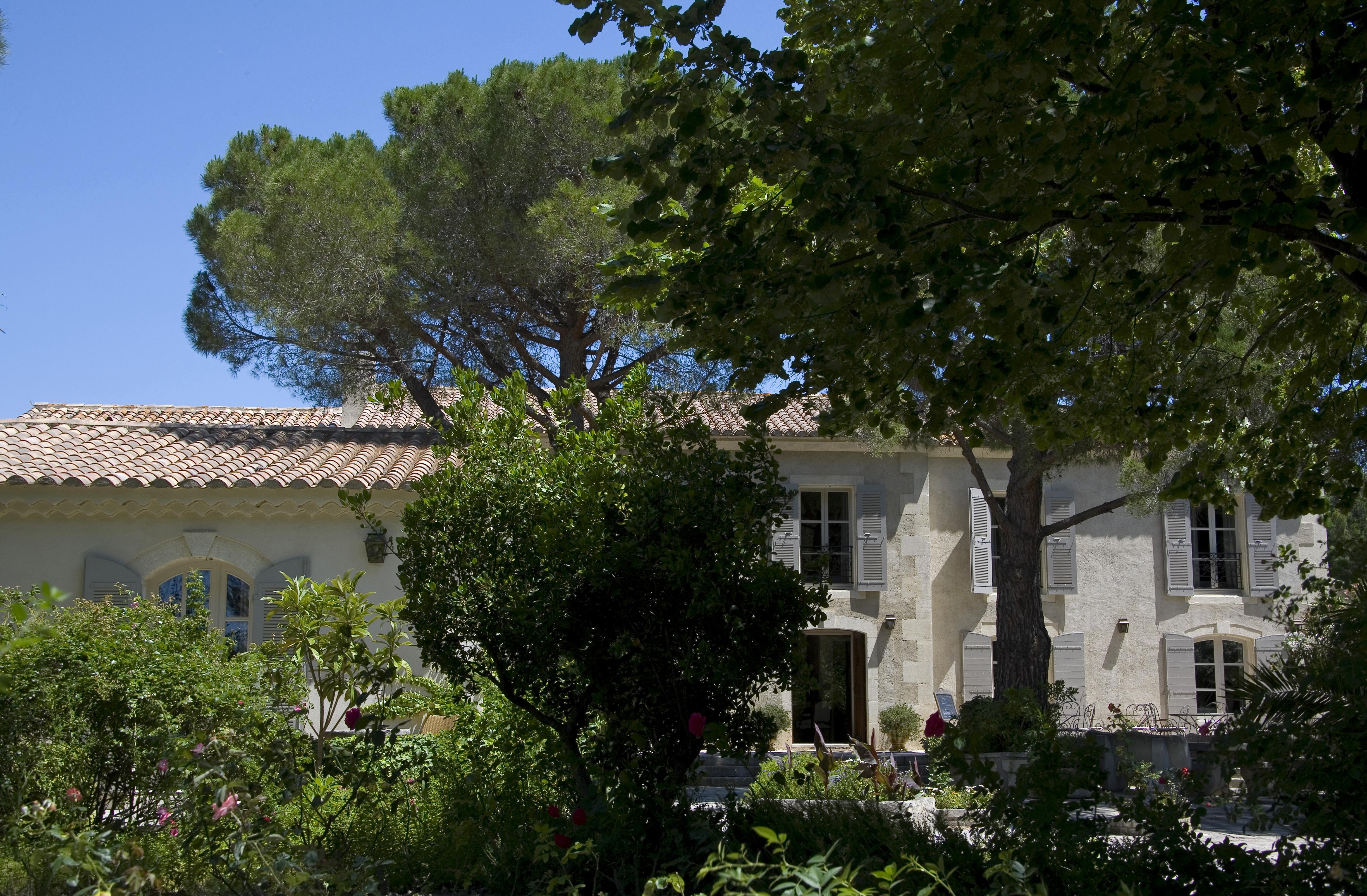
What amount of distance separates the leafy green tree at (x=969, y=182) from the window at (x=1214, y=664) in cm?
1544

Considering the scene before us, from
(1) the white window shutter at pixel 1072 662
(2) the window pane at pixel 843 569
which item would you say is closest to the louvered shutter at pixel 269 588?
(2) the window pane at pixel 843 569

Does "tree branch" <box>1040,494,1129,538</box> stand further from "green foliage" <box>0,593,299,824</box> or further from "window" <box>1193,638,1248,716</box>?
"green foliage" <box>0,593,299,824</box>

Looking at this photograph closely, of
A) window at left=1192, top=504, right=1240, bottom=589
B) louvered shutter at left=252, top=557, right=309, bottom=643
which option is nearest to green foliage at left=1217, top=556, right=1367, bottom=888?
louvered shutter at left=252, top=557, right=309, bottom=643

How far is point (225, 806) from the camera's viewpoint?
466 centimetres

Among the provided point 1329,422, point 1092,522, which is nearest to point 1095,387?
point 1329,422

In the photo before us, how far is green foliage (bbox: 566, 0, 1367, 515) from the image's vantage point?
4156 millimetres

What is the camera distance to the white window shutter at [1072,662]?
18781mm

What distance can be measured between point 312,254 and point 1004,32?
11.8m

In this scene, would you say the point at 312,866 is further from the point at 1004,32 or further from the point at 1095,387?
the point at 1095,387

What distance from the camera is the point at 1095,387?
656 cm

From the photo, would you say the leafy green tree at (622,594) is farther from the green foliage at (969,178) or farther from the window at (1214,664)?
the window at (1214,664)

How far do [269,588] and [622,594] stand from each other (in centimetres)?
861

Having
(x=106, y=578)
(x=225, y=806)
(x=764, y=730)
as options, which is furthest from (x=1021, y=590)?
(x=225, y=806)

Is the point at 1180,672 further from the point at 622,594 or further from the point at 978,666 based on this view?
the point at 622,594
